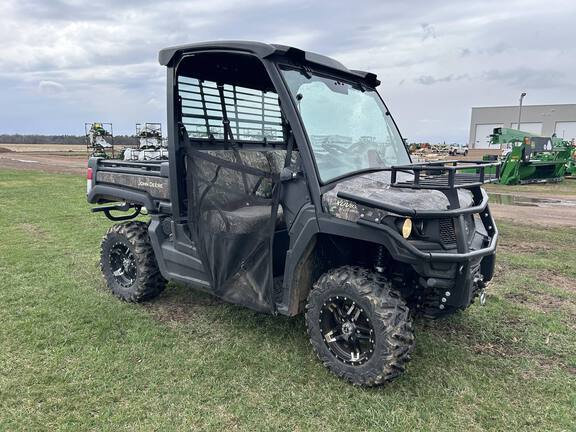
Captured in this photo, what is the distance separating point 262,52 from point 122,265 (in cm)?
279

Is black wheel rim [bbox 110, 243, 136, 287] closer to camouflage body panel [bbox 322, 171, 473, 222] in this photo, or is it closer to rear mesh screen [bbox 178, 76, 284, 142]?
rear mesh screen [bbox 178, 76, 284, 142]

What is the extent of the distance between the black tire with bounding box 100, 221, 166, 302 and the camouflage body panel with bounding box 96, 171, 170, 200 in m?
0.45

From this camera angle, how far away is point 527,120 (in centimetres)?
6206

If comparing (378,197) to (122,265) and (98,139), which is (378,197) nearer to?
(122,265)

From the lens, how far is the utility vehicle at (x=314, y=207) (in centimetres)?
302

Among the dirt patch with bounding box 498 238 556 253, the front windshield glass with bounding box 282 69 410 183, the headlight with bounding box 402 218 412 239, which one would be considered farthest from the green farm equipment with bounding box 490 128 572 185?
the headlight with bounding box 402 218 412 239

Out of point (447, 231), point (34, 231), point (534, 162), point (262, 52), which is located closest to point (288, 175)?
point (262, 52)

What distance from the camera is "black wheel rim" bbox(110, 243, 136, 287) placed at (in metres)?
4.82

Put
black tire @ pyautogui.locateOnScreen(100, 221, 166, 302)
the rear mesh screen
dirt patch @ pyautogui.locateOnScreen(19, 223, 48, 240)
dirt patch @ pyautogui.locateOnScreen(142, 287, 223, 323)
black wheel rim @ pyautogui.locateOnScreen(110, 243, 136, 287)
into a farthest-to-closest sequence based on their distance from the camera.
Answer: dirt patch @ pyautogui.locateOnScreen(19, 223, 48, 240) < black wheel rim @ pyautogui.locateOnScreen(110, 243, 136, 287) < black tire @ pyautogui.locateOnScreen(100, 221, 166, 302) < dirt patch @ pyautogui.locateOnScreen(142, 287, 223, 323) < the rear mesh screen

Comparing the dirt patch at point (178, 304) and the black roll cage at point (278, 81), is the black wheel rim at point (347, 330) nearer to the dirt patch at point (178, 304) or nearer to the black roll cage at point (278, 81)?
the black roll cage at point (278, 81)

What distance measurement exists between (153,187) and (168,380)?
1.82m

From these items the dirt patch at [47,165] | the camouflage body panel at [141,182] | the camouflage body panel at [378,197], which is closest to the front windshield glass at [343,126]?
the camouflage body panel at [378,197]

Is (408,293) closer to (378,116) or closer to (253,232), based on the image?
(253,232)

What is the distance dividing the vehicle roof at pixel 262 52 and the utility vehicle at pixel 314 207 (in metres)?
0.01
